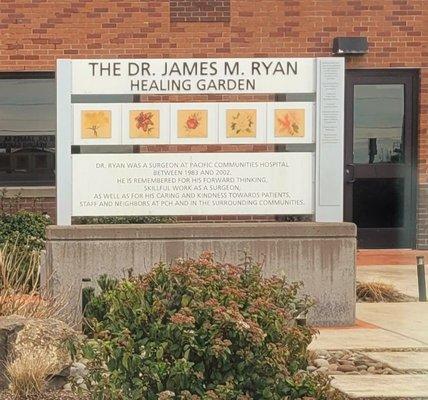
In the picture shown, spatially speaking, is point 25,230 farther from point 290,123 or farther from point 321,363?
point 321,363

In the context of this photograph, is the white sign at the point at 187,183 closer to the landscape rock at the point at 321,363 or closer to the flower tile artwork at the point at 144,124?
the flower tile artwork at the point at 144,124

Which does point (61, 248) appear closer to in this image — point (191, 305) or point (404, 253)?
point (191, 305)

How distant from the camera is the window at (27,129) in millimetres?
14312

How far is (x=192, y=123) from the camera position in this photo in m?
8.11

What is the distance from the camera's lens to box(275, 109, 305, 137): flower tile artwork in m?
8.18

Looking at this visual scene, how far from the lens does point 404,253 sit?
1416 cm

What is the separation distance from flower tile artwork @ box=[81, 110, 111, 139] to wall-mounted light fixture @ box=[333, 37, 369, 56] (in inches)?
275

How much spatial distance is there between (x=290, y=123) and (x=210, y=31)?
6.36m

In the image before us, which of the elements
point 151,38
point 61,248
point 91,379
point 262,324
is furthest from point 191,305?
point 151,38

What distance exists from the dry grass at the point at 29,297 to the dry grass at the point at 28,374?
3.60 ft

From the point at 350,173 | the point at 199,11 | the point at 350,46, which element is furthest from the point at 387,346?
the point at 199,11

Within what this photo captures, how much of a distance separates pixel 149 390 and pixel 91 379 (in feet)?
1.34

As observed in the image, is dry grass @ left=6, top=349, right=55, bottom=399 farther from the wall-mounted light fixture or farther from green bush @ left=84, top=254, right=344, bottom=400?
the wall-mounted light fixture

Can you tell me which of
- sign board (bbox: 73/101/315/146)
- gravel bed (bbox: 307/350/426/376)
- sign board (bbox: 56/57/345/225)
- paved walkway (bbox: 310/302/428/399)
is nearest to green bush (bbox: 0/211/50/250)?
sign board (bbox: 56/57/345/225)
